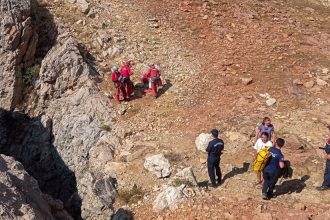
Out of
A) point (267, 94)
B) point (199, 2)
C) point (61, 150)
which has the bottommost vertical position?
point (61, 150)

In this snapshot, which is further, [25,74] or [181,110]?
[25,74]

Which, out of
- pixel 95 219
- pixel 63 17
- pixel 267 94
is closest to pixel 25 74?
pixel 63 17

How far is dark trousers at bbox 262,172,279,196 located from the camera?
11.7 m

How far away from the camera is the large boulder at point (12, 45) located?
19.0 meters

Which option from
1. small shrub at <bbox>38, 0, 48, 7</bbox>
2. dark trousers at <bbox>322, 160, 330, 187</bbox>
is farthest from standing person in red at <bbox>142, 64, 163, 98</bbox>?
dark trousers at <bbox>322, 160, 330, 187</bbox>

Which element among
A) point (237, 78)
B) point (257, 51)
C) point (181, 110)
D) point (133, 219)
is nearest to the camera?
point (133, 219)

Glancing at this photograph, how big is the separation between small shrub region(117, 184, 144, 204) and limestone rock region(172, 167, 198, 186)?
3.85 feet

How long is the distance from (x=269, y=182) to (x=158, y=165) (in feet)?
13.4

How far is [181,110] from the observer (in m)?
17.6

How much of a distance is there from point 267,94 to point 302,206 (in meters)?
6.79

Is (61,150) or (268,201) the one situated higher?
(268,201)

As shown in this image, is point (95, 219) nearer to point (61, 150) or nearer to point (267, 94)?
point (61, 150)

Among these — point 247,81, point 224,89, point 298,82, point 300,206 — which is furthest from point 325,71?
point 300,206

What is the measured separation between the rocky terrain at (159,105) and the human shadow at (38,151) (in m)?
0.05
